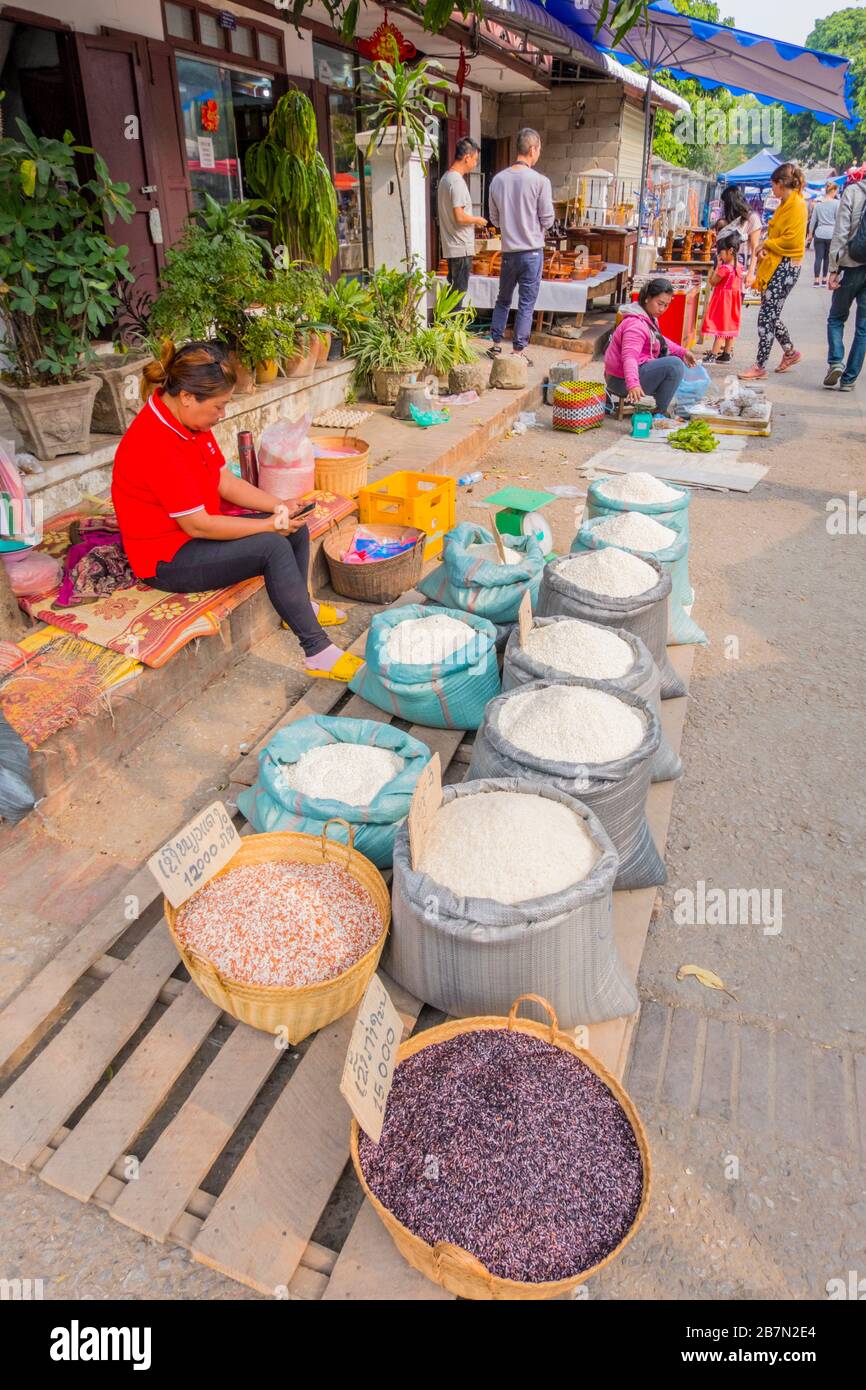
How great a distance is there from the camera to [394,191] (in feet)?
23.6

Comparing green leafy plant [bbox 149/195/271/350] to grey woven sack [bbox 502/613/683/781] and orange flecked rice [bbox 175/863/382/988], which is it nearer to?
grey woven sack [bbox 502/613/683/781]

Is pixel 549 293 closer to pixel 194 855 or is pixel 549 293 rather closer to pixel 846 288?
pixel 846 288

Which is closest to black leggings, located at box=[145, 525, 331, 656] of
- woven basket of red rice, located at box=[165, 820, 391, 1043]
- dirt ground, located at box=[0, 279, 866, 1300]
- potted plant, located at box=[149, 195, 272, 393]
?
dirt ground, located at box=[0, 279, 866, 1300]

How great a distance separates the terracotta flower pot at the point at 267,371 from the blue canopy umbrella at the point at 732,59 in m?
6.09

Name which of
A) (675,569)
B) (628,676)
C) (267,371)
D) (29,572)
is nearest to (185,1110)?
(628,676)

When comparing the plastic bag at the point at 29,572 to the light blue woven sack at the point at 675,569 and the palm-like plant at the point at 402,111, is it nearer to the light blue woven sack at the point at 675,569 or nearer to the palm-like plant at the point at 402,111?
the light blue woven sack at the point at 675,569

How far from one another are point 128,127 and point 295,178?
1.34m

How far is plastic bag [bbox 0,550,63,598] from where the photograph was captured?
3.24 metres

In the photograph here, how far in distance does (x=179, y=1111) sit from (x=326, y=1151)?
347 mm

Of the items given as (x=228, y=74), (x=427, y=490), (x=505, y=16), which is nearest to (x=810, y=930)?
(x=427, y=490)

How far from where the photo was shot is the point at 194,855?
6.82 feet

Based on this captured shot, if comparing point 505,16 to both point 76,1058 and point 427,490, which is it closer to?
point 427,490

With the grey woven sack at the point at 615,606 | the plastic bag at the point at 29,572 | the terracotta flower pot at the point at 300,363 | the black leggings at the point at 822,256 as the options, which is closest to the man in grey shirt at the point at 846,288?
the terracotta flower pot at the point at 300,363

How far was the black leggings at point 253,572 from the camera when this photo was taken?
3303mm
